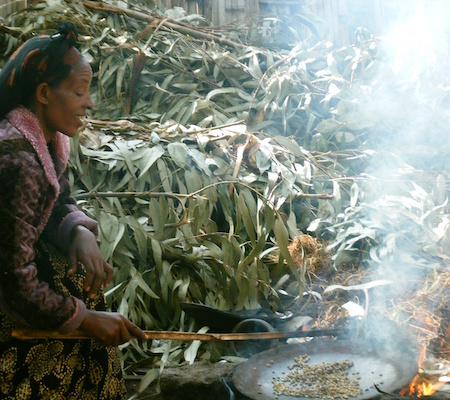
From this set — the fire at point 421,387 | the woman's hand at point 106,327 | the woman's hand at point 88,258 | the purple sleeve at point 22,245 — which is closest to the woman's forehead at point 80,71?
the purple sleeve at point 22,245

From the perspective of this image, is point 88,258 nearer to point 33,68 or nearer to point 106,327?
point 106,327

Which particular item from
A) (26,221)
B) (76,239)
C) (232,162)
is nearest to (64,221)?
(76,239)

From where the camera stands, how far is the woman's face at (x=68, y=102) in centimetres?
165

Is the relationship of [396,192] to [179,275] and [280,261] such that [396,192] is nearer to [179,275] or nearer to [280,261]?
[280,261]

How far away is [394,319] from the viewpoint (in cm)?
283

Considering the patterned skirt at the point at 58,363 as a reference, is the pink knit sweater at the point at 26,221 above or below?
above

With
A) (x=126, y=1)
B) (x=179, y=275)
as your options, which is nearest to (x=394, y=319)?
(x=179, y=275)

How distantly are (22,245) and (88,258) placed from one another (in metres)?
0.32

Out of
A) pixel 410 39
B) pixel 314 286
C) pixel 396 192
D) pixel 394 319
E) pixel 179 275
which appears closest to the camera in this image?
pixel 394 319

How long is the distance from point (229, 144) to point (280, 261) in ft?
3.42

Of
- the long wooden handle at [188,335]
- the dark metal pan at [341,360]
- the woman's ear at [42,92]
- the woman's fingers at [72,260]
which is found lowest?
the dark metal pan at [341,360]

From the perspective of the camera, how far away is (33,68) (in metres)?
1.59

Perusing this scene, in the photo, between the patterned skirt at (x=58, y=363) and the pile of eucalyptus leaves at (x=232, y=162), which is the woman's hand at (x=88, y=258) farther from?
the pile of eucalyptus leaves at (x=232, y=162)

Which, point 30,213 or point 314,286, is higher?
point 30,213
